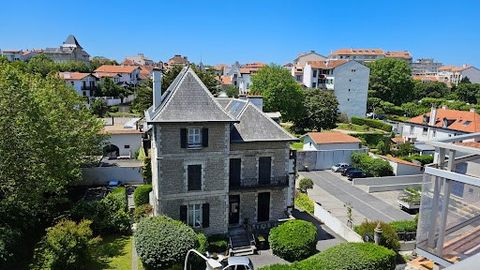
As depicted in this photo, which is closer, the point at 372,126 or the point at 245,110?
the point at 245,110

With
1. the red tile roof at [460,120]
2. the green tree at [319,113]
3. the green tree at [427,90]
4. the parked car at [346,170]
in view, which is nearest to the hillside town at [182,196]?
the parked car at [346,170]

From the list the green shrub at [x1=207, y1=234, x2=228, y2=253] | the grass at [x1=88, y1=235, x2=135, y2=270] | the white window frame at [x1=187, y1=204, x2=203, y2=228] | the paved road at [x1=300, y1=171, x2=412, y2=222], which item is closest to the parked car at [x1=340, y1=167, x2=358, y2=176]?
the paved road at [x1=300, y1=171, x2=412, y2=222]

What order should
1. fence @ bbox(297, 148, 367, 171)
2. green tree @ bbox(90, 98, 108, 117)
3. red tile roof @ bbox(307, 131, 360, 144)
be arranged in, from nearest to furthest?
fence @ bbox(297, 148, 367, 171)
red tile roof @ bbox(307, 131, 360, 144)
green tree @ bbox(90, 98, 108, 117)

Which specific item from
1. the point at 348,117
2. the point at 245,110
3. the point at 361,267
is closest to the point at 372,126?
the point at 348,117

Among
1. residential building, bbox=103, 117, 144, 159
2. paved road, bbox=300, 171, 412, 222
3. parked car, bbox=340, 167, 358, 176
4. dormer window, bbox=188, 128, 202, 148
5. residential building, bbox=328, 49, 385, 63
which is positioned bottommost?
paved road, bbox=300, 171, 412, 222

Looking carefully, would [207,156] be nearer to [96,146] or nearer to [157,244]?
[157,244]

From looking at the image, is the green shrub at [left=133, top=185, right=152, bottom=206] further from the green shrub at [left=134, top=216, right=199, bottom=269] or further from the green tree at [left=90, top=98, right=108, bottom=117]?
the green tree at [left=90, top=98, right=108, bottom=117]

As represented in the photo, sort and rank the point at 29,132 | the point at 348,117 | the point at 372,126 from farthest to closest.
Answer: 1. the point at 348,117
2. the point at 372,126
3. the point at 29,132
